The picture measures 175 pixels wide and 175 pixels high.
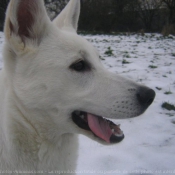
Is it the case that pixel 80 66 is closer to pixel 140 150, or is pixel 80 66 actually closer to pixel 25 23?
pixel 25 23

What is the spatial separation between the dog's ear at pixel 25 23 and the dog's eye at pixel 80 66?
0.34 meters

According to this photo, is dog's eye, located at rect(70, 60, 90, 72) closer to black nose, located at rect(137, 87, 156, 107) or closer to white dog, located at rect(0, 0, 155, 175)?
white dog, located at rect(0, 0, 155, 175)

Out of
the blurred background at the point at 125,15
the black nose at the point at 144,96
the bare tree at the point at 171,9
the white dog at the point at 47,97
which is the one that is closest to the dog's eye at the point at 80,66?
the white dog at the point at 47,97

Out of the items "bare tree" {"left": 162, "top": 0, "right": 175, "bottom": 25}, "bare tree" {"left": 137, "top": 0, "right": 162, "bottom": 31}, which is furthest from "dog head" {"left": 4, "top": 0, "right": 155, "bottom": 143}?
"bare tree" {"left": 137, "top": 0, "right": 162, "bottom": 31}

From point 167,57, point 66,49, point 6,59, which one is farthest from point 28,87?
point 167,57

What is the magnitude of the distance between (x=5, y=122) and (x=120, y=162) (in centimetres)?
135

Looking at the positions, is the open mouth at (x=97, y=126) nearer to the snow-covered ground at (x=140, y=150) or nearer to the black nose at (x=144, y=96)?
the black nose at (x=144, y=96)

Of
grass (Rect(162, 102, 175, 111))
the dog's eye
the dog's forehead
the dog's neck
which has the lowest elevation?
grass (Rect(162, 102, 175, 111))

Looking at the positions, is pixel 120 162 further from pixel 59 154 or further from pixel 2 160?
pixel 2 160

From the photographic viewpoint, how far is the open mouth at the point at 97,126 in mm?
1787

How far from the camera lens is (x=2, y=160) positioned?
175 centimetres

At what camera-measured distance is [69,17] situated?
2.35m

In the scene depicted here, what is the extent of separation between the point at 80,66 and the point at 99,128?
19.2 inches

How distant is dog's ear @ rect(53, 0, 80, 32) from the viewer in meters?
2.30
